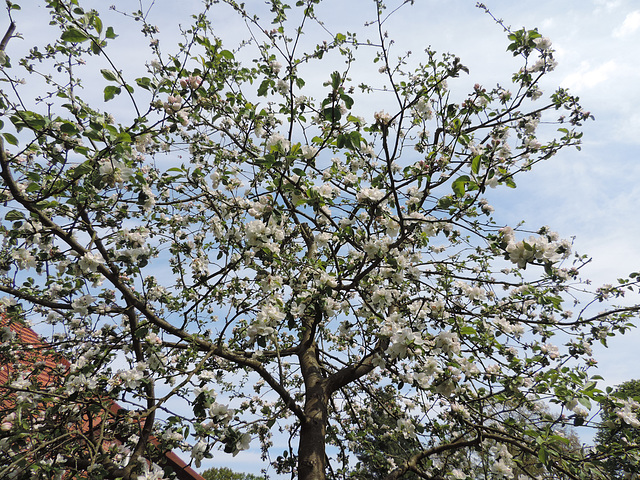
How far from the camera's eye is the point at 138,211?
3.35m

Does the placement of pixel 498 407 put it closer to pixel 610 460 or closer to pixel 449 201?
pixel 610 460

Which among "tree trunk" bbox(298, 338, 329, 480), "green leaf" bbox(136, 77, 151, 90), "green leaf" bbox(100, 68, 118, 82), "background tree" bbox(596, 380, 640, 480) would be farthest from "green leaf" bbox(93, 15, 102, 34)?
"background tree" bbox(596, 380, 640, 480)

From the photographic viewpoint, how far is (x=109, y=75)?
72.6 inches

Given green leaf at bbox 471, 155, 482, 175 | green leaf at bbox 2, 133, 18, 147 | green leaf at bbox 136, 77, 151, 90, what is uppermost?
green leaf at bbox 136, 77, 151, 90

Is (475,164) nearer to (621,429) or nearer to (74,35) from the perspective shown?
(74,35)

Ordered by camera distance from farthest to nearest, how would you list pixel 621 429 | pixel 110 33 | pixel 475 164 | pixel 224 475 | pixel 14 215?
pixel 224 475 < pixel 621 429 < pixel 14 215 < pixel 475 164 < pixel 110 33

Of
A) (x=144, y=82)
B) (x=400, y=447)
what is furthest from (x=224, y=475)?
(x=144, y=82)

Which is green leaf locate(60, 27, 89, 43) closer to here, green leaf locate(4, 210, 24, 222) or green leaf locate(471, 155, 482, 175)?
green leaf locate(4, 210, 24, 222)

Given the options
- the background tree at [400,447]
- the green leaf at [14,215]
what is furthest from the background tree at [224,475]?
the green leaf at [14,215]

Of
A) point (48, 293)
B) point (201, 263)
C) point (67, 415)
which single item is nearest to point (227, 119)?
point (201, 263)

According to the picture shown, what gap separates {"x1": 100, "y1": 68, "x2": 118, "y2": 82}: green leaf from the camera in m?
1.83

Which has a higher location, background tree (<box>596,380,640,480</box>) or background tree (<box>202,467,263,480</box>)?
background tree (<box>202,467,263,480</box>)

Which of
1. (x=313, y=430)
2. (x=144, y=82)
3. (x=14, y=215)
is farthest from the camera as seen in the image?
(x=313, y=430)

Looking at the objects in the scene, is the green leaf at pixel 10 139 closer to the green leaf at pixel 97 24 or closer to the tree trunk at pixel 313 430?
the green leaf at pixel 97 24
